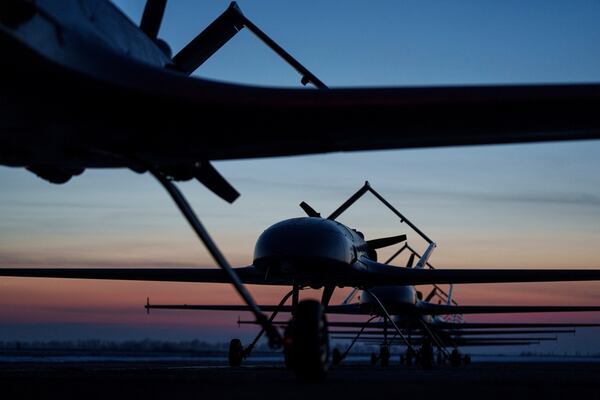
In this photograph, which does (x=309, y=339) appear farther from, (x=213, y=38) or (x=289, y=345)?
(x=213, y=38)

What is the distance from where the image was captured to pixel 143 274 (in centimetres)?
1911

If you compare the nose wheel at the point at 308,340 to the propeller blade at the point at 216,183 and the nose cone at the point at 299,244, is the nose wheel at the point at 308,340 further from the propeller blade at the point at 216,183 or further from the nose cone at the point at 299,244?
the nose cone at the point at 299,244

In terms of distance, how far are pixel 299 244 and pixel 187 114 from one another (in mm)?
8790

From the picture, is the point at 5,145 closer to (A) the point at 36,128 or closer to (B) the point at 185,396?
(A) the point at 36,128

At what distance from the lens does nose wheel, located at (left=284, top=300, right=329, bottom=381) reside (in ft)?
29.9

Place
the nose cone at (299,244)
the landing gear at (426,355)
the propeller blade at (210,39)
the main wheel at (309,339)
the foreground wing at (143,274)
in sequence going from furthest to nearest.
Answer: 1. the landing gear at (426,355)
2. the foreground wing at (143,274)
3. the nose cone at (299,244)
4. the propeller blade at (210,39)
5. the main wheel at (309,339)

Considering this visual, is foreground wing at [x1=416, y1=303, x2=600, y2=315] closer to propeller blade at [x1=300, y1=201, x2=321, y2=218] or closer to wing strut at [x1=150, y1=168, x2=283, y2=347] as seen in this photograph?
propeller blade at [x1=300, y1=201, x2=321, y2=218]

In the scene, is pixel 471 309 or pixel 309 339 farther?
pixel 471 309

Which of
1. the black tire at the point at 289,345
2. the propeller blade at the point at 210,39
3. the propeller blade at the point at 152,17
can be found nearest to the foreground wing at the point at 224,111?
the black tire at the point at 289,345

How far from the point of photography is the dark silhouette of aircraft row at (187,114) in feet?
21.2

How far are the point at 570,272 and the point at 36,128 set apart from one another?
51.1ft

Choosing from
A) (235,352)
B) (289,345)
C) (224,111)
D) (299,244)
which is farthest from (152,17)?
(235,352)

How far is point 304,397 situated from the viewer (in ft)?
24.4

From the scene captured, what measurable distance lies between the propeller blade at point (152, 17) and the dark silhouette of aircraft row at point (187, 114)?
4.36 ft
